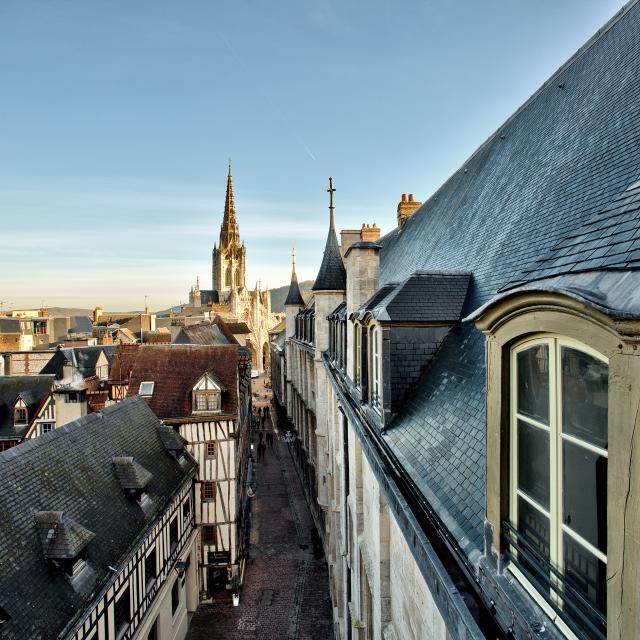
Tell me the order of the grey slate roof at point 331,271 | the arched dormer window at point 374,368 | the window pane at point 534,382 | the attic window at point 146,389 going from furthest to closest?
1. the attic window at point 146,389
2. the grey slate roof at point 331,271
3. the arched dormer window at point 374,368
4. the window pane at point 534,382

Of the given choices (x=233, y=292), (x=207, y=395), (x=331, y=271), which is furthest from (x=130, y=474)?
(x=233, y=292)

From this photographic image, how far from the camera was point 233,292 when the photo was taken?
94.1 meters

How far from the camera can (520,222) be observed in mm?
5918

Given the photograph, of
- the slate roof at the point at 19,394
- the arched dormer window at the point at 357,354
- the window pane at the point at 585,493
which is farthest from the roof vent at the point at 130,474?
the window pane at the point at 585,493

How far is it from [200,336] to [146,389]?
67.7ft

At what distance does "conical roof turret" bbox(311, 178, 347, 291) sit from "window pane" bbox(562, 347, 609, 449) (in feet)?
49.3

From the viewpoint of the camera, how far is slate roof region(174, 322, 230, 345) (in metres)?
37.7

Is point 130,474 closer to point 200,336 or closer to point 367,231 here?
point 367,231

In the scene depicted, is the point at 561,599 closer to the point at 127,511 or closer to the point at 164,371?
the point at 127,511

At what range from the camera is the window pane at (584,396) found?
202 centimetres

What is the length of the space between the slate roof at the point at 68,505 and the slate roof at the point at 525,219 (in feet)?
27.1

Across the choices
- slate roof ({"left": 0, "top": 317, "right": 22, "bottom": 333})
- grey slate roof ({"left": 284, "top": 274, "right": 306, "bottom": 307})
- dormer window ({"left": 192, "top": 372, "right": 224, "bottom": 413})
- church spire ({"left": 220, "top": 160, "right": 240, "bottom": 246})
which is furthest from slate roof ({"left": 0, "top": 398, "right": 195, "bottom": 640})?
church spire ({"left": 220, "top": 160, "right": 240, "bottom": 246})

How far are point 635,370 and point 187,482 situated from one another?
17.7 meters

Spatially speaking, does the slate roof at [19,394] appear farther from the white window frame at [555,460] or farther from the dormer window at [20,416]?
the white window frame at [555,460]
